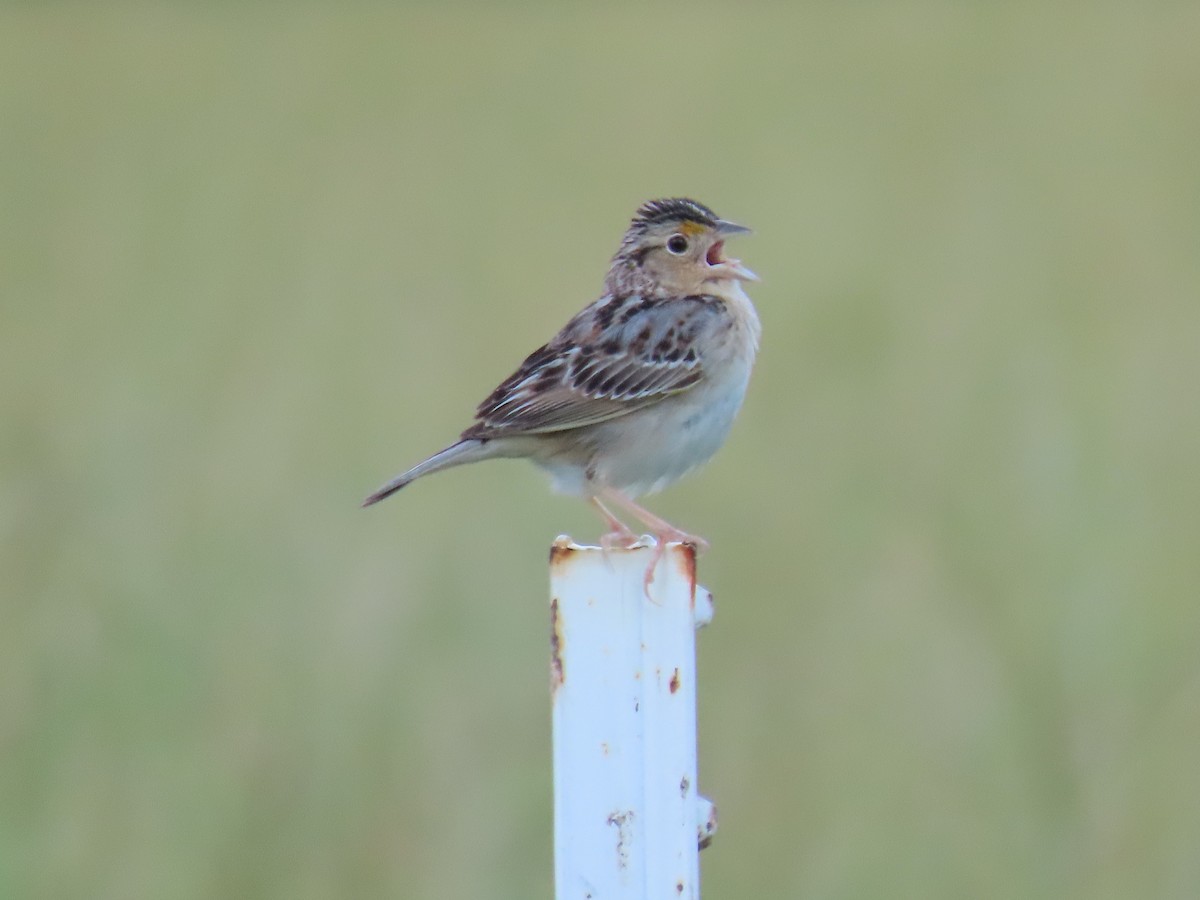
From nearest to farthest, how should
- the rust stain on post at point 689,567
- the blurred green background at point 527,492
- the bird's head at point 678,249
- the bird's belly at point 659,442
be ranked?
1. the rust stain on post at point 689,567
2. the blurred green background at point 527,492
3. the bird's belly at point 659,442
4. the bird's head at point 678,249

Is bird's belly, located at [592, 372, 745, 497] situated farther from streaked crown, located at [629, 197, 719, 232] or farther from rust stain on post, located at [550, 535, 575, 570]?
rust stain on post, located at [550, 535, 575, 570]

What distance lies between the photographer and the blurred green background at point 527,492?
21.5 feet

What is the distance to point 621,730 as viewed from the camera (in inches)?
165

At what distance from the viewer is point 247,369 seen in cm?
943

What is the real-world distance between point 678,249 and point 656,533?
1.57 metres

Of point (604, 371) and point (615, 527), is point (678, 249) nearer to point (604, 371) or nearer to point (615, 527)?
point (604, 371)

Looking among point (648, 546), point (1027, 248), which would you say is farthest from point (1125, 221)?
point (648, 546)

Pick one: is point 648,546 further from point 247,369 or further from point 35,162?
point 35,162

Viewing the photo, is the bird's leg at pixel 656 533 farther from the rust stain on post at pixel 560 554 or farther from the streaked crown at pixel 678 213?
the streaked crown at pixel 678 213

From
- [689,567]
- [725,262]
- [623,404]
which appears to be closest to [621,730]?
[689,567]

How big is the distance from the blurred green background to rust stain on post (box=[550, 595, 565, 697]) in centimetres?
231

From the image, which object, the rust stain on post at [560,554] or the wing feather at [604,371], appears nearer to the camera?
the rust stain on post at [560,554]

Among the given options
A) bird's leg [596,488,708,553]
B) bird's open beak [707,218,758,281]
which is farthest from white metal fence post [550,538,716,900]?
bird's open beak [707,218,758,281]

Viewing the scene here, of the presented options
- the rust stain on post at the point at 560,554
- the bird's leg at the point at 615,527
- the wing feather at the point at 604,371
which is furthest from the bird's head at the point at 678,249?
A: the rust stain on post at the point at 560,554
